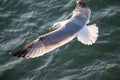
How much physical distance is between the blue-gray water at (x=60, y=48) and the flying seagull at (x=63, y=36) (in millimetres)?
1356

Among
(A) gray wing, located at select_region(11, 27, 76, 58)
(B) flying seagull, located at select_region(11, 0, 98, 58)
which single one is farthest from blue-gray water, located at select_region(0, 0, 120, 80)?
(A) gray wing, located at select_region(11, 27, 76, 58)

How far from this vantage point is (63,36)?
399cm

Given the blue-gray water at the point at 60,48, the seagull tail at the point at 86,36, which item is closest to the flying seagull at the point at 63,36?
the seagull tail at the point at 86,36

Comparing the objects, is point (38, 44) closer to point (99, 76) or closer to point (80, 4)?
point (80, 4)

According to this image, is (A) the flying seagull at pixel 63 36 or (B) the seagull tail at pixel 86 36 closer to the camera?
(A) the flying seagull at pixel 63 36

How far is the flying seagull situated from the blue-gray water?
1.36 metres

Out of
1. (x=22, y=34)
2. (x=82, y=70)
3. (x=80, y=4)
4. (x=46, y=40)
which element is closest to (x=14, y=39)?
(x=22, y=34)

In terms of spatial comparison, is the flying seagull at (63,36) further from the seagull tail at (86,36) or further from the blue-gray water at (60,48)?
the blue-gray water at (60,48)

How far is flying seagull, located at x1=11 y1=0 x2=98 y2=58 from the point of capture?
11.9 ft

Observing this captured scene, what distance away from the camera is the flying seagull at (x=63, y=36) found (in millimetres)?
3635

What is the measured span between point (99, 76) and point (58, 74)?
912 mm

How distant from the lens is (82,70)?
5.79 m

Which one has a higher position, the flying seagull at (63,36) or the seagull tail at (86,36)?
the flying seagull at (63,36)

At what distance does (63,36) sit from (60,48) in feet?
8.38
